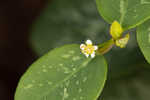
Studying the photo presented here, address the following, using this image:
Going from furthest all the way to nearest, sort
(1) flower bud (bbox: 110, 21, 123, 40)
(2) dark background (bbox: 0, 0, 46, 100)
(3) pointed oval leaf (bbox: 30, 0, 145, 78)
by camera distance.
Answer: (2) dark background (bbox: 0, 0, 46, 100), (3) pointed oval leaf (bbox: 30, 0, 145, 78), (1) flower bud (bbox: 110, 21, 123, 40)

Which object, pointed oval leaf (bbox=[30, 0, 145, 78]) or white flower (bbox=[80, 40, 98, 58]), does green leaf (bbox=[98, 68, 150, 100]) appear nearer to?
pointed oval leaf (bbox=[30, 0, 145, 78])

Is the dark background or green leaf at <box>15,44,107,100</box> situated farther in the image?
the dark background

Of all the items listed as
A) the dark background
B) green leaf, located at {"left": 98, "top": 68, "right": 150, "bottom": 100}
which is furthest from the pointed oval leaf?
the dark background

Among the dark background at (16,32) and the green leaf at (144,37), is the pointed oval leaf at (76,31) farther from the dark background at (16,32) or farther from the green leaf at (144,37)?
the green leaf at (144,37)

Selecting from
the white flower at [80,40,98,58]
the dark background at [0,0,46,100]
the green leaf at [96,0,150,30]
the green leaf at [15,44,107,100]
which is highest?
the green leaf at [96,0,150,30]

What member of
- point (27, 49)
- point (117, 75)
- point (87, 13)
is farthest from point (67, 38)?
point (27, 49)

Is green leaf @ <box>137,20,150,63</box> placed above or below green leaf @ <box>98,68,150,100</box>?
above

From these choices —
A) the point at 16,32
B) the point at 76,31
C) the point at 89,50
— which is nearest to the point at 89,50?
the point at 89,50
